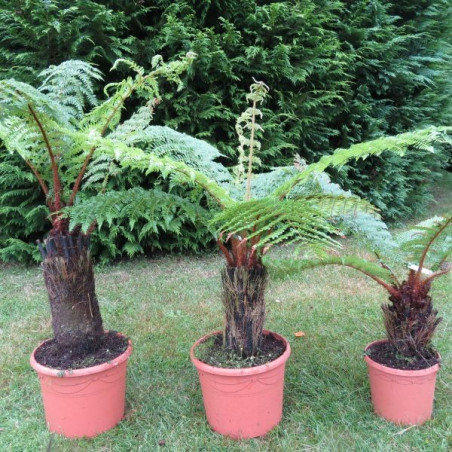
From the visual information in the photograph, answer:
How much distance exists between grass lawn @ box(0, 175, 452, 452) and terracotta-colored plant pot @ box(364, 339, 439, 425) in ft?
0.17

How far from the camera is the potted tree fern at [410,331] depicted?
2.01 m

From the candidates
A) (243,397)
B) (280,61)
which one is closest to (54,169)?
(243,397)

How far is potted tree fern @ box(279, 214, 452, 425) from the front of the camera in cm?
201

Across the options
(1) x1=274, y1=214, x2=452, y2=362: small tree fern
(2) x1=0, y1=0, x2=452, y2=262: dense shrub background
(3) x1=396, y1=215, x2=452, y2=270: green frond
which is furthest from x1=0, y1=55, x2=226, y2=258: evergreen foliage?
(2) x1=0, y1=0, x2=452, y2=262: dense shrub background

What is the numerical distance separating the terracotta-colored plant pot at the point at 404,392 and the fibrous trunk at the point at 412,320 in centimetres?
12

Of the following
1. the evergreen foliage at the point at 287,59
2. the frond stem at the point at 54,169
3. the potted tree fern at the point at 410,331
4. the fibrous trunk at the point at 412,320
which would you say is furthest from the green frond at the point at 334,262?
the evergreen foliage at the point at 287,59

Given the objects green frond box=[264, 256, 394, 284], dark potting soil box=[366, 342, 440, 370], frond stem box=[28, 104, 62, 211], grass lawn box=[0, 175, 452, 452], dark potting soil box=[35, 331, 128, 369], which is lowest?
grass lawn box=[0, 175, 452, 452]

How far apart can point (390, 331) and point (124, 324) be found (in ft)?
6.64

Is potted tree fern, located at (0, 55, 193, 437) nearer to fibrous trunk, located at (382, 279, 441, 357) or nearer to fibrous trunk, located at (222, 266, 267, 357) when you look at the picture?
fibrous trunk, located at (222, 266, 267, 357)

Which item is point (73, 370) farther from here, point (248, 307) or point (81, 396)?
point (248, 307)

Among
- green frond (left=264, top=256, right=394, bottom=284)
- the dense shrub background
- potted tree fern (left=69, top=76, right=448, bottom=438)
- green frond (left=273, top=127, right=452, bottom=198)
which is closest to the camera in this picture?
green frond (left=273, top=127, right=452, bottom=198)

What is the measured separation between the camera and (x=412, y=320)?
2029mm

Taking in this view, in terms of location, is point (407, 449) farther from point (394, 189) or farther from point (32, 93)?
point (394, 189)

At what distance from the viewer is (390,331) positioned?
2.10 m
